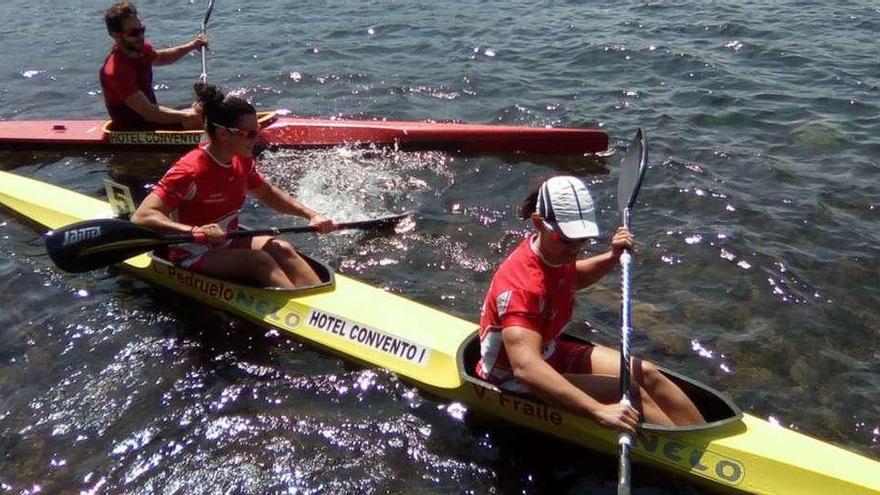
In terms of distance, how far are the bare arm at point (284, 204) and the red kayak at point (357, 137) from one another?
10.2ft

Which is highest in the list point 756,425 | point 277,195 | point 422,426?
point 277,195

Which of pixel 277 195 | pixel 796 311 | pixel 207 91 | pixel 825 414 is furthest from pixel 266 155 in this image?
pixel 825 414

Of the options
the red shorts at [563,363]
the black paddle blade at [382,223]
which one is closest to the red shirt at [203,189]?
the black paddle blade at [382,223]

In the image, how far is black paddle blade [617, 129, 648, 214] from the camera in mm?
5836

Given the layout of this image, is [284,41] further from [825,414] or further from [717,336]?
[825,414]

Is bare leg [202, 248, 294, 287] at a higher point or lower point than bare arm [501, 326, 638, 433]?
lower

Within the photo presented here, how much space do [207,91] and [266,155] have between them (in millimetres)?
4094

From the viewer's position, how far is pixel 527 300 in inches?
170

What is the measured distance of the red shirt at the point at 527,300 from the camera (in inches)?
171

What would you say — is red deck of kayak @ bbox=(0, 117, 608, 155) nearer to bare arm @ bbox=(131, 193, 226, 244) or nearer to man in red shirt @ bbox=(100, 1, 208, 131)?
man in red shirt @ bbox=(100, 1, 208, 131)

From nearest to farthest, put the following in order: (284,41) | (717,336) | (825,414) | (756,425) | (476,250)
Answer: (756,425)
(825,414)
(717,336)
(476,250)
(284,41)

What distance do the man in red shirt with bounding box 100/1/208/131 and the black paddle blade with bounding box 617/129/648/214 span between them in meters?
5.54

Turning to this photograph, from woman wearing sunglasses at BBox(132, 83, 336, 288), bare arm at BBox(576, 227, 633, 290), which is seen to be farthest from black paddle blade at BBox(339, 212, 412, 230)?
bare arm at BBox(576, 227, 633, 290)

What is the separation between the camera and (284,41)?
14.3 m
